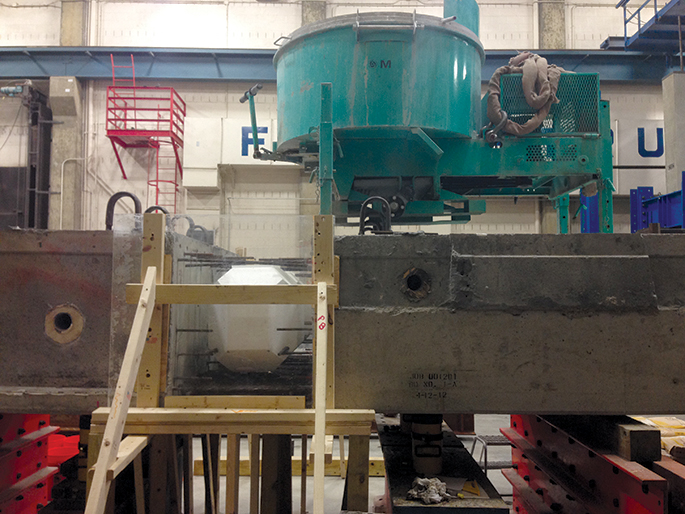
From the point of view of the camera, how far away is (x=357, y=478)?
2102mm

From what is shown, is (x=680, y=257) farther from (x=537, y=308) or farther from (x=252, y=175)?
(x=252, y=175)

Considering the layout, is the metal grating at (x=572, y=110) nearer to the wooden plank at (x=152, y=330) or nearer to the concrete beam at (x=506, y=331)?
the concrete beam at (x=506, y=331)

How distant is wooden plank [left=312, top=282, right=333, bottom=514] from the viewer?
69.9 inches

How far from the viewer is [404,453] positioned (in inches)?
104

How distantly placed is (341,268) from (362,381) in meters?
0.59

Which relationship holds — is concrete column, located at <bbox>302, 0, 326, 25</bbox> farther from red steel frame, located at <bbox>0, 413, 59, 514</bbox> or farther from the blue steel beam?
red steel frame, located at <bbox>0, 413, 59, 514</bbox>

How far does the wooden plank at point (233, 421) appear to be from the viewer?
2064mm

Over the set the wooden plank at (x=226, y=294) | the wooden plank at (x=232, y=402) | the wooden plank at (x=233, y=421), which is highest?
the wooden plank at (x=226, y=294)

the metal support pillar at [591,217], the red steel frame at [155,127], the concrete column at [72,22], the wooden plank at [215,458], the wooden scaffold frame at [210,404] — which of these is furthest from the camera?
the concrete column at [72,22]

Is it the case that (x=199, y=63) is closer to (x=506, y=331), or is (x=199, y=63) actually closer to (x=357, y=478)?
(x=506, y=331)

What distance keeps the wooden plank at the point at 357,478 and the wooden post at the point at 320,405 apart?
23cm

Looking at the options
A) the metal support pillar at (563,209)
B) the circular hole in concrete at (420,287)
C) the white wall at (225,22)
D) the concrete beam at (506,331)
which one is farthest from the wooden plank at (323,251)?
the white wall at (225,22)

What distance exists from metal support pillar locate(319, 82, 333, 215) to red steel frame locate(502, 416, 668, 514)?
2.21 metres

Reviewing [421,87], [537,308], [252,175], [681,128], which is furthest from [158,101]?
[681,128]
